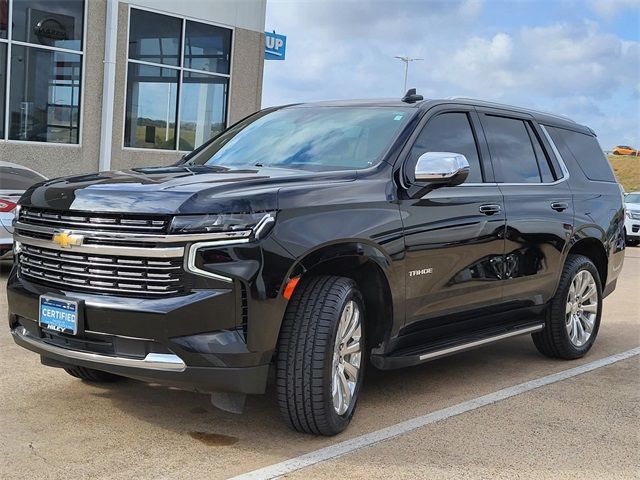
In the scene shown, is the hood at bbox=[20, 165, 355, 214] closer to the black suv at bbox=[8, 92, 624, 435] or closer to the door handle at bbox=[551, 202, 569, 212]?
the black suv at bbox=[8, 92, 624, 435]

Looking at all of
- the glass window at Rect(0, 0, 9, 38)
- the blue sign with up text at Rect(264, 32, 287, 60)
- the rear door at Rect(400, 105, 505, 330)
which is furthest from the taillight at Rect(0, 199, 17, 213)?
the blue sign with up text at Rect(264, 32, 287, 60)

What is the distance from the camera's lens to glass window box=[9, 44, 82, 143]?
14547 mm

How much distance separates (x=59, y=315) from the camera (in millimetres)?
3928

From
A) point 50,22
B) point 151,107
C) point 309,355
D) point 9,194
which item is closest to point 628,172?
point 151,107

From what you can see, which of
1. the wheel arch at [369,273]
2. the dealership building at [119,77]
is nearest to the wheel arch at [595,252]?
the wheel arch at [369,273]

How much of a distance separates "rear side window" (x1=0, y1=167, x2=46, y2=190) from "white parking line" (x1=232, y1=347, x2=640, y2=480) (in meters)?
6.44

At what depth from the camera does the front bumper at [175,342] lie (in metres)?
3.68

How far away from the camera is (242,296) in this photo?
3697 millimetres

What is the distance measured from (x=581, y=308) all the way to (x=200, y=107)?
12849mm

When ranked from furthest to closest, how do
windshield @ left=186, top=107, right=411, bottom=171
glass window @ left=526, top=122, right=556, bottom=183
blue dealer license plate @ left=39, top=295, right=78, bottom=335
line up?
glass window @ left=526, top=122, right=556, bottom=183 → windshield @ left=186, top=107, right=411, bottom=171 → blue dealer license plate @ left=39, top=295, right=78, bottom=335

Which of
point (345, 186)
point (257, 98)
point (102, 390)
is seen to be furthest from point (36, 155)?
point (345, 186)

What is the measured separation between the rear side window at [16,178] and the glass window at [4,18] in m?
5.77

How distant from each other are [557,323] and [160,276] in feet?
11.7

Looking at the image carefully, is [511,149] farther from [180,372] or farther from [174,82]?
[174,82]
